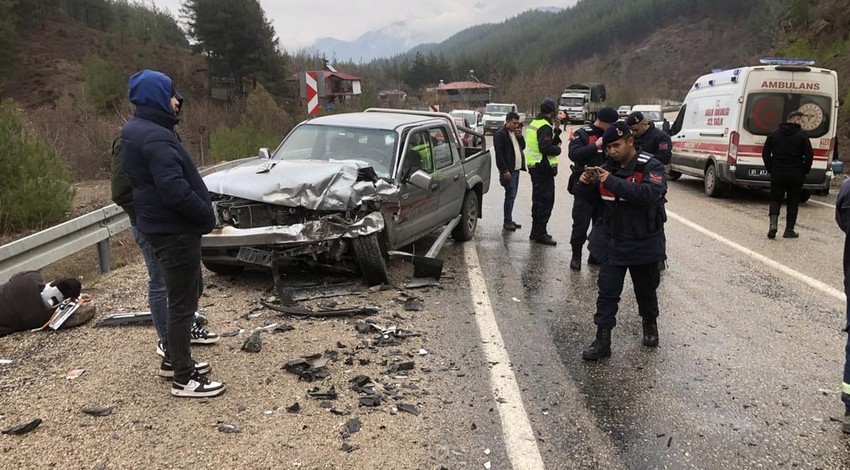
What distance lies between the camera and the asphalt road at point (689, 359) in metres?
3.23

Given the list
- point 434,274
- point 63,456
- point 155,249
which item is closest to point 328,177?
point 434,274

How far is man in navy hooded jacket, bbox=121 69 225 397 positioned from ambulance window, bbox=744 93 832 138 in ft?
35.5

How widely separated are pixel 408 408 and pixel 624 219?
210 cm

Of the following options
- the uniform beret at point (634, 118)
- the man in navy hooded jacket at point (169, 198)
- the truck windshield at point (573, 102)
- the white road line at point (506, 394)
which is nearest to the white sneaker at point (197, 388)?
the man in navy hooded jacket at point (169, 198)

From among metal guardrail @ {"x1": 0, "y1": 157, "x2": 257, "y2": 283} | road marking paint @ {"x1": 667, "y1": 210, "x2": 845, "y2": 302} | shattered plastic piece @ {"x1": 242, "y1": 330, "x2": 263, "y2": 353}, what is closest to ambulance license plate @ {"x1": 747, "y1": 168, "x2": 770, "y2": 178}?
road marking paint @ {"x1": 667, "y1": 210, "x2": 845, "y2": 302}

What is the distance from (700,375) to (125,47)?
76.2m

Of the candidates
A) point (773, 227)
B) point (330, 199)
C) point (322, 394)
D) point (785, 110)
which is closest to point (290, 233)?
point (330, 199)

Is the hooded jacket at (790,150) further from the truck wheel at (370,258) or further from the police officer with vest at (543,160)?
the truck wheel at (370,258)

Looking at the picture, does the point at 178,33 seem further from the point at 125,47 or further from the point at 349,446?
the point at 349,446

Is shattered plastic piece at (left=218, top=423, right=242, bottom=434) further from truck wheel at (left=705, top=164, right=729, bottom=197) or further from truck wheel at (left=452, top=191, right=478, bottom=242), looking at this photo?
truck wheel at (left=705, top=164, right=729, bottom=197)

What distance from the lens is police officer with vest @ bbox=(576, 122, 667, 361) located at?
417 centimetres

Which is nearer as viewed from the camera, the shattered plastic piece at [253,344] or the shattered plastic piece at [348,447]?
the shattered plastic piece at [348,447]

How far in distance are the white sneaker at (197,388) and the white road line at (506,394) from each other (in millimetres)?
1744

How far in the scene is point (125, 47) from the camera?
2650 inches
